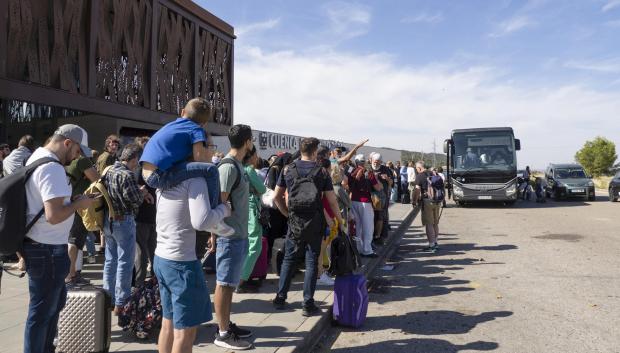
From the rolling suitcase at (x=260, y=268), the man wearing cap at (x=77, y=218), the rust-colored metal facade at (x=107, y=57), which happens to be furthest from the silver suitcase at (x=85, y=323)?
the rust-colored metal facade at (x=107, y=57)

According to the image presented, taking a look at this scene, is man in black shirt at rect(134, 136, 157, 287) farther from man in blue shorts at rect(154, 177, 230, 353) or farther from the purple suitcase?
man in blue shorts at rect(154, 177, 230, 353)

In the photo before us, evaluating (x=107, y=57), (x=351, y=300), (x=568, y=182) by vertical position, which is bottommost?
(x=351, y=300)

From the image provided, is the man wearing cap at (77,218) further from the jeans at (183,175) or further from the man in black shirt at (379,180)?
the man in black shirt at (379,180)

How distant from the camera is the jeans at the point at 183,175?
105 inches

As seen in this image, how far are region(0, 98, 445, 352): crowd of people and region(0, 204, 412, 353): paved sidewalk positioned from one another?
169 mm

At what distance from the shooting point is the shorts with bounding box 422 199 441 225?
861 centimetres

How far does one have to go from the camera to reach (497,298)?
573cm

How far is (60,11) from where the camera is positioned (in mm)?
17391

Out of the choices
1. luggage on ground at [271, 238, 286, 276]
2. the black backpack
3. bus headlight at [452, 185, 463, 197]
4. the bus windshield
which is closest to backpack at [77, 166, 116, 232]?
the black backpack

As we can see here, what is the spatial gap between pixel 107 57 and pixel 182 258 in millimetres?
20033

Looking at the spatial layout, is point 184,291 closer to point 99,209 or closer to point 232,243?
point 232,243

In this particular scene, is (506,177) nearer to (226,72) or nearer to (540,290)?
(540,290)

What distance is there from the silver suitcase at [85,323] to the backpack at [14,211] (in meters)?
0.86

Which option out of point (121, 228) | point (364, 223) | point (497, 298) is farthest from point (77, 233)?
point (497, 298)
